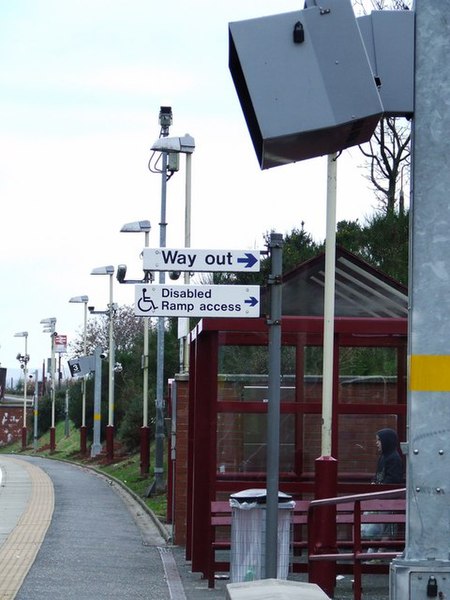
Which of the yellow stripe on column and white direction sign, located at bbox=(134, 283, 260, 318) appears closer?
the yellow stripe on column

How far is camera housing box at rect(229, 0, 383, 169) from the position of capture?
17.5 feet

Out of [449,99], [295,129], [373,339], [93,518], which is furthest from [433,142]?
[93,518]

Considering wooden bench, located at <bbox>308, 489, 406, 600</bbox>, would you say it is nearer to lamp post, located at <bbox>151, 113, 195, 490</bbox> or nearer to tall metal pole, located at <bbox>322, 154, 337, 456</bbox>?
tall metal pole, located at <bbox>322, 154, 337, 456</bbox>

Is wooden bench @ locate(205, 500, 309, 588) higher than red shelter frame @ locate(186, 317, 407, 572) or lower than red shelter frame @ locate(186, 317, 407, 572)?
lower

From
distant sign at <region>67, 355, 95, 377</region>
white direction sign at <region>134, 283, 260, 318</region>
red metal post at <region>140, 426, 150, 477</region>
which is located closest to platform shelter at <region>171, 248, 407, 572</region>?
white direction sign at <region>134, 283, 260, 318</region>

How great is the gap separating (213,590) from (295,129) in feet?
28.1

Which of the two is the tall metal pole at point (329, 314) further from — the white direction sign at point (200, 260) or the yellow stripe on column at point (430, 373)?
the yellow stripe on column at point (430, 373)

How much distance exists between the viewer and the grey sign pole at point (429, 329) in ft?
16.5

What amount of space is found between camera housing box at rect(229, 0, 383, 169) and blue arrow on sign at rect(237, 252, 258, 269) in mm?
4403

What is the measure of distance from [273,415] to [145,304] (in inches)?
72.3

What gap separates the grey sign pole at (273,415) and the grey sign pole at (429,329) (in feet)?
11.8

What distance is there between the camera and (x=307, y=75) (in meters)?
5.34

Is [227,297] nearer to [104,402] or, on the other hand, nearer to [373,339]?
[373,339]

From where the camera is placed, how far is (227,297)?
32.1 ft
